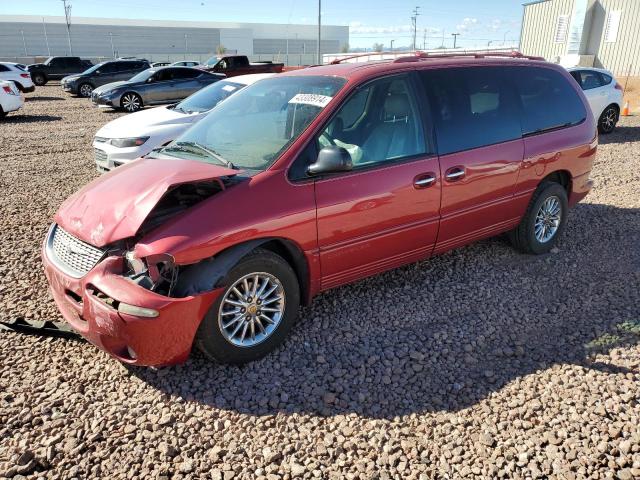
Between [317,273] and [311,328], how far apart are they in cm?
50

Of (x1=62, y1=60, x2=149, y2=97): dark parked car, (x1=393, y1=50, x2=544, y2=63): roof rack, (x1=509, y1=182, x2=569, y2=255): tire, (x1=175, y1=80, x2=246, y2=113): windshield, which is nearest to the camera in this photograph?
(x1=393, y1=50, x2=544, y2=63): roof rack

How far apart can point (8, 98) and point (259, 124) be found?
50.2 feet

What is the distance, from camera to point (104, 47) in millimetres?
75812

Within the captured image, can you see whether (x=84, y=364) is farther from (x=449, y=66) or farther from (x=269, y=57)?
(x=269, y=57)

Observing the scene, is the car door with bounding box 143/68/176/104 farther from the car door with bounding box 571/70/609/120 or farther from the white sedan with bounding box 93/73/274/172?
the car door with bounding box 571/70/609/120

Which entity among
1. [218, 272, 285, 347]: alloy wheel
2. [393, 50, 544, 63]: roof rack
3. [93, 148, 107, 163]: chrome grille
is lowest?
[93, 148, 107, 163]: chrome grille

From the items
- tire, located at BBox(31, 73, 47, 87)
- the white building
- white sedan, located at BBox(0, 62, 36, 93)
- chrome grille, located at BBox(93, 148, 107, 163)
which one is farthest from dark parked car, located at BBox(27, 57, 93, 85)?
the white building

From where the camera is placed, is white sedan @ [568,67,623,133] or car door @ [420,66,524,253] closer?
car door @ [420,66,524,253]

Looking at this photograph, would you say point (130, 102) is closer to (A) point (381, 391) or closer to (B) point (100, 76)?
(B) point (100, 76)

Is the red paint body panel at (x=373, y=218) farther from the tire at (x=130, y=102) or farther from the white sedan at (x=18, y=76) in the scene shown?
the white sedan at (x=18, y=76)

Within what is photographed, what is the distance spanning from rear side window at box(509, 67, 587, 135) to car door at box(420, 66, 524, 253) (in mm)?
179

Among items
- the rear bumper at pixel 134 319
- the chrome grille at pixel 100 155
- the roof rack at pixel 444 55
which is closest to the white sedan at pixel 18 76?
the chrome grille at pixel 100 155

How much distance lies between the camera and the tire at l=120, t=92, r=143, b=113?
665 inches

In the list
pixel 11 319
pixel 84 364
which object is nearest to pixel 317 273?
pixel 84 364
